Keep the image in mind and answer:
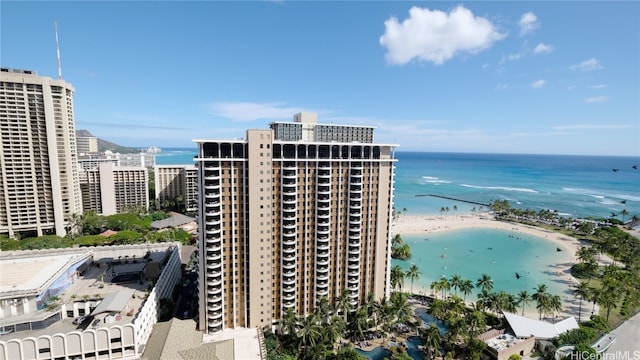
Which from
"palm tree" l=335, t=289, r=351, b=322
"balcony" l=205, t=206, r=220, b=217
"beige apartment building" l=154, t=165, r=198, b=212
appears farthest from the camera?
"beige apartment building" l=154, t=165, r=198, b=212

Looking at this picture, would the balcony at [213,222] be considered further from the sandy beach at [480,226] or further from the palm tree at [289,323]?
the sandy beach at [480,226]

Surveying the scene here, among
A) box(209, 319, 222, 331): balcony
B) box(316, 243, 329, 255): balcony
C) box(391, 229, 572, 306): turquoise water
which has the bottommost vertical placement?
box(391, 229, 572, 306): turquoise water

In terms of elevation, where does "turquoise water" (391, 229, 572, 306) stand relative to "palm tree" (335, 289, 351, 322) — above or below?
below

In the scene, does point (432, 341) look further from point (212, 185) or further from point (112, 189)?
point (112, 189)

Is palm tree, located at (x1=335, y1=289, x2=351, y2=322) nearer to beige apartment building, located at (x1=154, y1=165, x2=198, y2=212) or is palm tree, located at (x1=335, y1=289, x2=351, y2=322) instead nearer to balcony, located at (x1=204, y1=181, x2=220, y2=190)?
balcony, located at (x1=204, y1=181, x2=220, y2=190)

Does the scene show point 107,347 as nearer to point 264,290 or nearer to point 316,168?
point 264,290

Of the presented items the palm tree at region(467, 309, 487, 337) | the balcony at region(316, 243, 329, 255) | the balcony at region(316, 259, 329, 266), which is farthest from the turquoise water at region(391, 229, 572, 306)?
the balcony at region(316, 243, 329, 255)

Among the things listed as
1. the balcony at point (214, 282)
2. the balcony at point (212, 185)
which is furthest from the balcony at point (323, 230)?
the balcony at point (212, 185)
